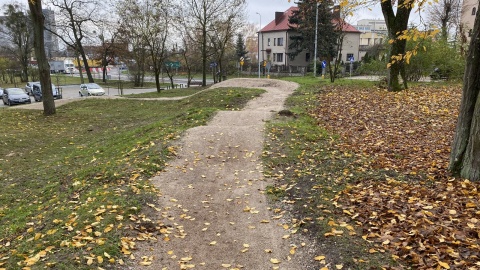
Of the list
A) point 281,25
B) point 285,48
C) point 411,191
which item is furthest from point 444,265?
point 281,25

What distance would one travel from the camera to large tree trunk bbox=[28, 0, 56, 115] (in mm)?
15845

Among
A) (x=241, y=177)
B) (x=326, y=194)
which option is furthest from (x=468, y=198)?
(x=241, y=177)

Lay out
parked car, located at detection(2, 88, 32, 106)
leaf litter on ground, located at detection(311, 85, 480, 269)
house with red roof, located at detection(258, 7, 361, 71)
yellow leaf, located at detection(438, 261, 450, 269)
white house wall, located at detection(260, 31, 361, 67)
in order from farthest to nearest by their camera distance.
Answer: white house wall, located at detection(260, 31, 361, 67), house with red roof, located at detection(258, 7, 361, 71), parked car, located at detection(2, 88, 32, 106), leaf litter on ground, located at detection(311, 85, 480, 269), yellow leaf, located at detection(438, 261, 450, 269)

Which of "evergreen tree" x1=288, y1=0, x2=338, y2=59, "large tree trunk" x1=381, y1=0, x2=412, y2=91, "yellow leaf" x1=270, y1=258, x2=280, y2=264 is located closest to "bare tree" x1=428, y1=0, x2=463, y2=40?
"evergreen tree" x1=288, y1=0, x2=338, y2=59

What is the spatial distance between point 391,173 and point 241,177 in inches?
113

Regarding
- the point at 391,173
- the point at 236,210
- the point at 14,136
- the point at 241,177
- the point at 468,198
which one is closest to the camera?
the point at 468,198

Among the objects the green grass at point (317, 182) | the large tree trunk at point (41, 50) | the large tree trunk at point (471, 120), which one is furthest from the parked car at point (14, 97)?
the large tree trunk at point (471, 120)

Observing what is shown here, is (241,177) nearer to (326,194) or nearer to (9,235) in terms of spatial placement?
(326,194)

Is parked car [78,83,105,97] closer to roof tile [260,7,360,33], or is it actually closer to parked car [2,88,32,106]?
parked car [2,88,32,106]

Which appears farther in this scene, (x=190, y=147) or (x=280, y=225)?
(x=190, y=147)

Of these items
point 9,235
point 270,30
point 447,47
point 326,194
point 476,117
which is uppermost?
point 270,30

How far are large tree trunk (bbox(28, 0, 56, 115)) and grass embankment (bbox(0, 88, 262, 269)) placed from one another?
1645mm

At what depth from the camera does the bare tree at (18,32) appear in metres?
50.5

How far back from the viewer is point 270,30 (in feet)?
192
